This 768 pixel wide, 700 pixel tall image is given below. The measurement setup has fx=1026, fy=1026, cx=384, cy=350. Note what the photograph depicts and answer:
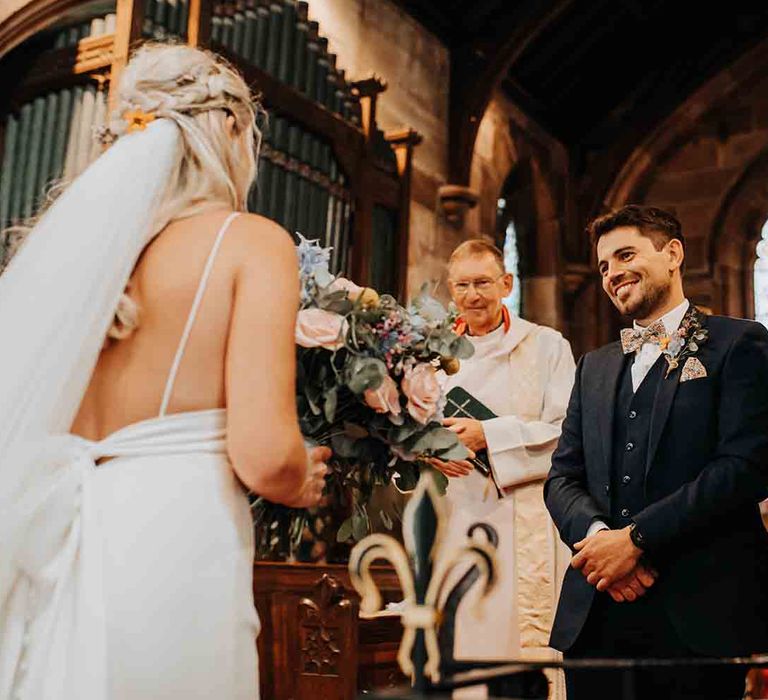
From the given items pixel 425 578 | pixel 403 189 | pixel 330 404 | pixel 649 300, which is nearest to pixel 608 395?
pixel 649 300

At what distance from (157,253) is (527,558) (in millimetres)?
2732

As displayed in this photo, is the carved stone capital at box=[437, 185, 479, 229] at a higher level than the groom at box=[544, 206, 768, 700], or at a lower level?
higher

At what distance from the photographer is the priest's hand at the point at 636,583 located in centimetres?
239

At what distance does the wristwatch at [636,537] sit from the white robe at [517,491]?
132cm

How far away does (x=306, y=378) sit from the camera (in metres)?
2.18

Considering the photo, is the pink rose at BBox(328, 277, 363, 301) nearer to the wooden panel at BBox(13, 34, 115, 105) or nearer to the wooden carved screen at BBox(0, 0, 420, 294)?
the wooden carved screen at BBox(0, 0, 420, 294)

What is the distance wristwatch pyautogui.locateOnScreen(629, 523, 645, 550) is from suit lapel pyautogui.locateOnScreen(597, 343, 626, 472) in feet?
0.75

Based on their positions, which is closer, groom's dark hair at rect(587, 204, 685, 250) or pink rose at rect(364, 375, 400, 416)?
pink rose at rect(364, 375, 400, 416)

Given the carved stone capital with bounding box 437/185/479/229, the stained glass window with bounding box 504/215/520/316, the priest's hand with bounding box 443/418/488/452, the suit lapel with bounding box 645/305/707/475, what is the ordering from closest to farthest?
1. the suit lapel with bounding box 645/305/707/475
2. the priest's hand with bounding box 443/418/488/452
3. the carved stone capital with bounding box 437/185/479/229
4. the stained glass window with bounding box 504/215/520/316

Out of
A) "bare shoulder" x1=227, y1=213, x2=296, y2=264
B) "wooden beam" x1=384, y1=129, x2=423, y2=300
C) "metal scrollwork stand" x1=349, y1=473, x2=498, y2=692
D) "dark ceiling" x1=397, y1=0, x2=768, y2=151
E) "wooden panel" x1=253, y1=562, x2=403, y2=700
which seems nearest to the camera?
"metal scrollwork stand" x1=349, y1=473, x2=498, y2=692

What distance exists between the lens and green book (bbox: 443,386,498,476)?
12.5 ft

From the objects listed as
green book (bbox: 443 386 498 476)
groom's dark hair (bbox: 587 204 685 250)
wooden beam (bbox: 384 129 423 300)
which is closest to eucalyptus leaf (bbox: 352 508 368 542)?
groom's dark hair (bbox: 587 204 685 250)

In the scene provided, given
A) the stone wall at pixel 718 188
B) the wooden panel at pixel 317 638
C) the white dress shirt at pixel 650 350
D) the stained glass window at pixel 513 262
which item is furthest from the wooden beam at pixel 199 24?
the stone wall at pixel 718 188

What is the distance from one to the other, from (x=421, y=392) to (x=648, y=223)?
0.92m
